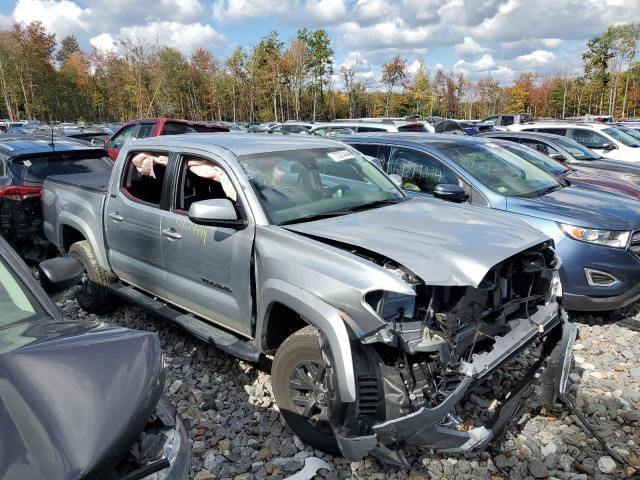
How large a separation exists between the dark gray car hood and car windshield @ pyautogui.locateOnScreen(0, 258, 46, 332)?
150cm

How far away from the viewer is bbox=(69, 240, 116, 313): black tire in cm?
498

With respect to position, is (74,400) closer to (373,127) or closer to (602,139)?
(373,127)

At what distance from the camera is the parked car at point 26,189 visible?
6.23m

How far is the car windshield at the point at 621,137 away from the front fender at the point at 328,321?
1335cm

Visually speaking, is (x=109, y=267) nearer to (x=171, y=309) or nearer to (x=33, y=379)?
(x=171, y=309)

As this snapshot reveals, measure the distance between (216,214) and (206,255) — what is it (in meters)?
0.52

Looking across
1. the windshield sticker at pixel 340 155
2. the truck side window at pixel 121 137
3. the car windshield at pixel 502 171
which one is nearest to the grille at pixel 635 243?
the car windshield at pixel 502 171

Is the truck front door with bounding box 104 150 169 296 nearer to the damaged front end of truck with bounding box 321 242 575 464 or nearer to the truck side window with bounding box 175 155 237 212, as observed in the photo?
the truck side window with bounding box 175 155 237 212

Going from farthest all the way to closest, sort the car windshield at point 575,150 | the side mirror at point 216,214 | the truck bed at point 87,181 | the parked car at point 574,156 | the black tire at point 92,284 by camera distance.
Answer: the car windshield at point 575,150, the parked car at point 574,156, the truck bed at point 87,181, the black tire at point 92,284, the side mirror at point 216,214

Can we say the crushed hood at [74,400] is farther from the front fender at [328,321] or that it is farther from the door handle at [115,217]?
the door handle at [115,217]

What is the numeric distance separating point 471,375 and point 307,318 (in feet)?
3.04

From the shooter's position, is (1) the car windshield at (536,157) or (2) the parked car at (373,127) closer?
(1) the car windshield at (536,157)

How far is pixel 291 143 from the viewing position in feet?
13.5

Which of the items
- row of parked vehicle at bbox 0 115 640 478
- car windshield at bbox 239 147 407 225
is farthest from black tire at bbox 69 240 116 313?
car windshield at bbox 239 147 407 225
